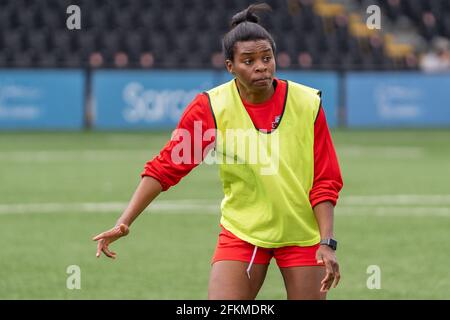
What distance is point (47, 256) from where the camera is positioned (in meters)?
12.1

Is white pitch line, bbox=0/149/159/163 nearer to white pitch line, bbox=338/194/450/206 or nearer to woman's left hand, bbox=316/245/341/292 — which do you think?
white pitch line, bbox=338/194/450/206

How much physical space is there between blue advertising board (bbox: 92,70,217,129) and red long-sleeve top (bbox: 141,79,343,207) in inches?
909

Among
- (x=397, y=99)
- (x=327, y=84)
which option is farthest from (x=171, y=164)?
(x=397, y=99)

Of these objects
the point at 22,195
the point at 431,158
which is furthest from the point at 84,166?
the point at 431,158

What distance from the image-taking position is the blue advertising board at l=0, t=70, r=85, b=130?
28719mm

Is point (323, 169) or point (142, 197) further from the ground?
point (323, 169)

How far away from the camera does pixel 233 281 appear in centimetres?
654

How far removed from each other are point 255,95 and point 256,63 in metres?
0.24

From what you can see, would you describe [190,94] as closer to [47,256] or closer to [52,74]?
[52,74]

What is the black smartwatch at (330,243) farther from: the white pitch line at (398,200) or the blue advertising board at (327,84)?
the blue advertising board at (327,84)

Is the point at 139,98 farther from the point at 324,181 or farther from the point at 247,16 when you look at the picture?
the point at 324,181

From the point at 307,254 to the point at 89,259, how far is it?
5.62 metres

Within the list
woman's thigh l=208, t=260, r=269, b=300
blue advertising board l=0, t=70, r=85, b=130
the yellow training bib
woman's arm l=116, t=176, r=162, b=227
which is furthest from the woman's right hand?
blue advertising board l=0, t=70, r=85, b=130

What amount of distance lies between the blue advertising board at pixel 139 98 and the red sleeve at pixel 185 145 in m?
23.1
